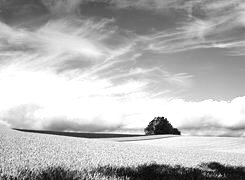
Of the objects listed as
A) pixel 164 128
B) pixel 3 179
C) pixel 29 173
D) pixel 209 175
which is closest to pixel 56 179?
pixel 29 173

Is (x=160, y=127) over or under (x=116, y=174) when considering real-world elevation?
over

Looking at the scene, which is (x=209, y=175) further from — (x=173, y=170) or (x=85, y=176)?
(x=85, y=176)

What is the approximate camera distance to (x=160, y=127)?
65438 millimetres

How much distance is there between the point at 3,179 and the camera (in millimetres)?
5012

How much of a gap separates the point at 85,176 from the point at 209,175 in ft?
13.1

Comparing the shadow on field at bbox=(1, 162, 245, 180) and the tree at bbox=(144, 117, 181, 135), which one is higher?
the tree at bbox=(144, 117, 181, 135)

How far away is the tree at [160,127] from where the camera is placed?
65.2 metres

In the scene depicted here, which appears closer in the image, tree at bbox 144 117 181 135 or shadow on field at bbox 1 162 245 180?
shadow on field at bbox 1 162 245 180

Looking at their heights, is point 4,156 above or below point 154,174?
above

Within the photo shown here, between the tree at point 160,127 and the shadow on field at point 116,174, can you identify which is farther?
the tree at point 160,127

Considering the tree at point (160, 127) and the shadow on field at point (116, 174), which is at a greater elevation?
the tree at point (160, 127)

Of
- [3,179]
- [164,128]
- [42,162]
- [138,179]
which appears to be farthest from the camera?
[164,128]

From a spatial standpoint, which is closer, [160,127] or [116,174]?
[116,174]

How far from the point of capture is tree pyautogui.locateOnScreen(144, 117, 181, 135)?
214 ft
